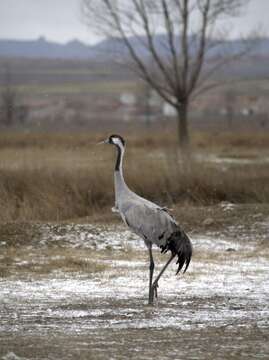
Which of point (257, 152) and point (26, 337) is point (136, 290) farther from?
point (257, 152)

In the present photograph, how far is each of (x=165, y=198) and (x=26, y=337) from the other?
13090mm

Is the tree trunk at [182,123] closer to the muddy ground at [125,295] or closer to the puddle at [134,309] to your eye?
the muddy ground at [125,295]

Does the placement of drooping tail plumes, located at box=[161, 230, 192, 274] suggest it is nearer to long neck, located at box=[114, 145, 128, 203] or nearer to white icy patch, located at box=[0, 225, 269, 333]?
white icy patch, located at box=[0, 225, 269, 333]

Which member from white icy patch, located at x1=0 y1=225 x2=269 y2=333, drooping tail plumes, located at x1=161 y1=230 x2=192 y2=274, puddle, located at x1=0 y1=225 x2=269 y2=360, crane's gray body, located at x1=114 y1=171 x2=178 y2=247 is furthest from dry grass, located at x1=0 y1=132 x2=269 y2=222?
drooping tail plumes, located at x1=161 y1=230 x2=192 y2=274

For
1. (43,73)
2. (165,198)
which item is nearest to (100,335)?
(165,198)

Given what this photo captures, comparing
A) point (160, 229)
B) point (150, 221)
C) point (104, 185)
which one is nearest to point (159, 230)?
point (160, 229)

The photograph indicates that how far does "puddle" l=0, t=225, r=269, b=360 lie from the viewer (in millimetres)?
8711

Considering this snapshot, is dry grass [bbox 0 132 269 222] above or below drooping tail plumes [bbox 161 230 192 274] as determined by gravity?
below

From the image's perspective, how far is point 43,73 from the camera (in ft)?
538

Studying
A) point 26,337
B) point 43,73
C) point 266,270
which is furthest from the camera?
point 43,73

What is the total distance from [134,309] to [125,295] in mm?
990

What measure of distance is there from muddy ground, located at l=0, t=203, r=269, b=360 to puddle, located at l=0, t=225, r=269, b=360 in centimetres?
1

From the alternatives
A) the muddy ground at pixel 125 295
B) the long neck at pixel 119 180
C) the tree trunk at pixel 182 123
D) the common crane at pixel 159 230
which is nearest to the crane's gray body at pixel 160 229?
the common crane at pixel 159 230

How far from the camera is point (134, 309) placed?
10.7 metres
